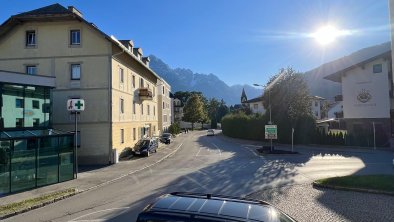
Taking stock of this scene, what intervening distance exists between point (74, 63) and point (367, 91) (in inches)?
1246

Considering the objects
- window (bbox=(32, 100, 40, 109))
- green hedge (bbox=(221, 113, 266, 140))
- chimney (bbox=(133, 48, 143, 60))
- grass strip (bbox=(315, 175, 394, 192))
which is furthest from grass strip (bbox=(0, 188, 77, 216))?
green hedge (bbox=(221, 113, 266, 140))

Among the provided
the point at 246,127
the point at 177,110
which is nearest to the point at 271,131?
the point at 246,127

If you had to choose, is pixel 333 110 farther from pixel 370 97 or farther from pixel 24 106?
pixel 24 106

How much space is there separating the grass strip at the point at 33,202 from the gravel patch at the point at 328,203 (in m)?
8.85

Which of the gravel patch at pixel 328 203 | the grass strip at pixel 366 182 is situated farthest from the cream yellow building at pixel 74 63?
the grass strip at pixel 366 182

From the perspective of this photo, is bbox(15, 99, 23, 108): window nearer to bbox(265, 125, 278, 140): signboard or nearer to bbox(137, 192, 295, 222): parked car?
bbox(137, 192, 295, 222): parked car

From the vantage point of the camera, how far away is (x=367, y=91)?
37438mm

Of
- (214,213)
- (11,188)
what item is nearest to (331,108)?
(11,188)

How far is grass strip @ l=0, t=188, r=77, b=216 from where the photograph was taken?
499 inches

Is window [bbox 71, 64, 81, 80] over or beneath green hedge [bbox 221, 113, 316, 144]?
over

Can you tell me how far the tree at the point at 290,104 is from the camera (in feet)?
139

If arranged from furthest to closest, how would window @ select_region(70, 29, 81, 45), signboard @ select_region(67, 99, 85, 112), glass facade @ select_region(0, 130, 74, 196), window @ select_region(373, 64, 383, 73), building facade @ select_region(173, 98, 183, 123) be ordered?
building facade @ select_region(173, 98, 183, 123) < window @ select_region(373, 64, 383, 73) < window @ select_region(70, 29, 81, 45) < signboard @ select_region(67, 99, 85, 112) < glass facade @ select_region(0, 130, 74, 196)

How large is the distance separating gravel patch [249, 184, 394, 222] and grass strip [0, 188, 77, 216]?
885 centimetres

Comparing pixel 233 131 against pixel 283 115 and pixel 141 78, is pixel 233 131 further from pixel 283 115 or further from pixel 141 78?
pixel 141 78
